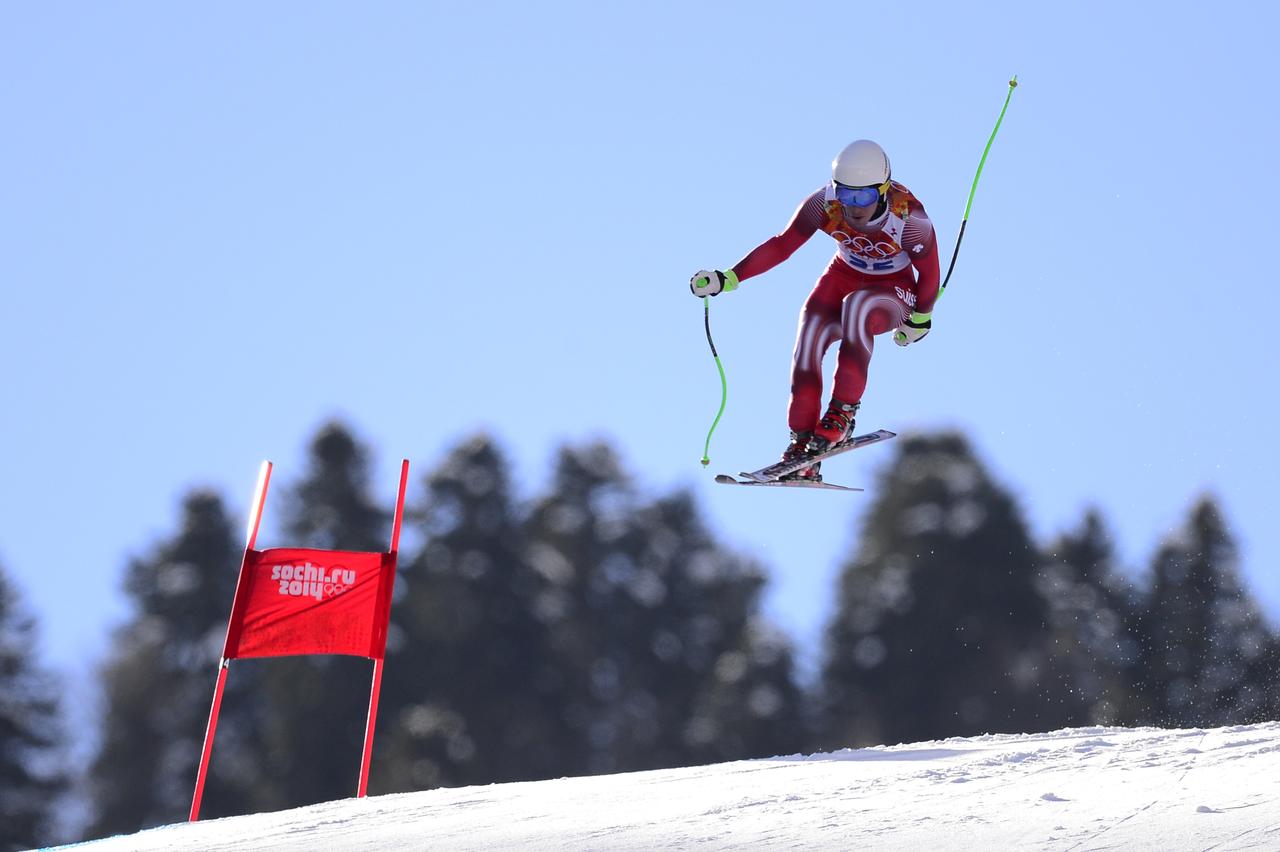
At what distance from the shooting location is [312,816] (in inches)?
414

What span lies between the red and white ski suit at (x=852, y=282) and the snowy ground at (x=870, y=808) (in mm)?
2546

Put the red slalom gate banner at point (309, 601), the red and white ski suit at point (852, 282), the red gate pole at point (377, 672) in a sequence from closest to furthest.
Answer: the red and white ski suit at point (852, 282)
the red gate pole at point (377, 672)
the red slalom gate banner at point (309, 601)

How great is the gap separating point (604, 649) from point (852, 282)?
27998 mm

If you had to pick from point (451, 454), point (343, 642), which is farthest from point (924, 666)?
point (343, 642)

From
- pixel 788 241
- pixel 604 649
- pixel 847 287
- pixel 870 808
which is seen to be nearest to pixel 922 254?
pixel 847 287

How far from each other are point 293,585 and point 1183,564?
30.1 m

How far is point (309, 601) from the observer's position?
12.7m

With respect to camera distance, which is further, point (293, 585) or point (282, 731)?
point (282, 731)

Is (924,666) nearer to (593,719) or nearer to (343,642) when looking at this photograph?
(593,719)

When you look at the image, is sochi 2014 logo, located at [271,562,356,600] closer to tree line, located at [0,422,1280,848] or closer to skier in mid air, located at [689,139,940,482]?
skier in mid air, located at [689,139,940,482]

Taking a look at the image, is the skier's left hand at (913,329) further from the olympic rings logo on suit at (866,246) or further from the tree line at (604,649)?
the tree line at (604,649)

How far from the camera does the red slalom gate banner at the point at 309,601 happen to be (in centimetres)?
1258

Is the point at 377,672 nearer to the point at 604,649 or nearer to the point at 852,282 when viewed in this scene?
the point at 852,282

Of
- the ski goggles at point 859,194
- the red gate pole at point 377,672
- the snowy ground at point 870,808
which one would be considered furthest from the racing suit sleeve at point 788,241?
the snowy ground at point 870,808
